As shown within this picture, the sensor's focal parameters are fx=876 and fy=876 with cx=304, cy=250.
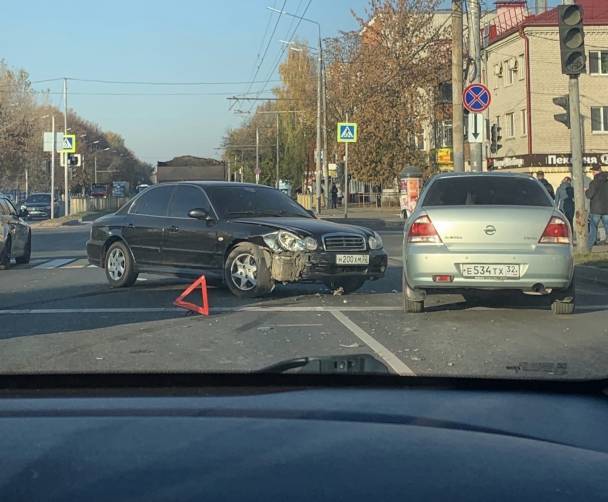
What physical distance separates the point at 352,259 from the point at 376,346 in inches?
133

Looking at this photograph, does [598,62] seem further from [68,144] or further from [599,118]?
[68,144]

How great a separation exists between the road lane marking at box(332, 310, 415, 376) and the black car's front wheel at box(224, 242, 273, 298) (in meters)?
1.21

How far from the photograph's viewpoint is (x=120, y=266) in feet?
41.5

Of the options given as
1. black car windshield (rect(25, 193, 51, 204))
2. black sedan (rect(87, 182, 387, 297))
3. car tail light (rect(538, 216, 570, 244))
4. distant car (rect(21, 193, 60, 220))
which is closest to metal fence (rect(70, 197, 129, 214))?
black car windshield (rect(25, 193, 51, 204))

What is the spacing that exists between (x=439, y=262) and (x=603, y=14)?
39.1m

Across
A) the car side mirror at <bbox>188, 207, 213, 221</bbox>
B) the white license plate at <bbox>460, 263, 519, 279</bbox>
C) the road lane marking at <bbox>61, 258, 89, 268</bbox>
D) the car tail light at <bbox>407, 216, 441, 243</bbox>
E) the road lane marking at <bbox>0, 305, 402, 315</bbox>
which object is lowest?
the road lane marking at <bbox>0, 305, 402, 315</bbox>

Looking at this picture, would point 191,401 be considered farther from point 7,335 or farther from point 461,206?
point 461,206

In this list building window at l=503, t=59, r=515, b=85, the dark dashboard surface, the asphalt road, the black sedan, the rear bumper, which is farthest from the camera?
building window at l=503, t=59, r=515, b=85

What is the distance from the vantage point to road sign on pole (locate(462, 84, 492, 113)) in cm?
1859

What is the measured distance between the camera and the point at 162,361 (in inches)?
271

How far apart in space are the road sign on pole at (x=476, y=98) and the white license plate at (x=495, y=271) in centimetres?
995

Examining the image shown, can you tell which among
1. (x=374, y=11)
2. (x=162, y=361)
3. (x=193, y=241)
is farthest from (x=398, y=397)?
(x=374, y=11)

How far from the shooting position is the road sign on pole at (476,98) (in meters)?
18.6

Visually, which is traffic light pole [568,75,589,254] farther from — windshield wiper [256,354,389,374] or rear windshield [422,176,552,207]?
windshield wiper [256,354,389,374]
